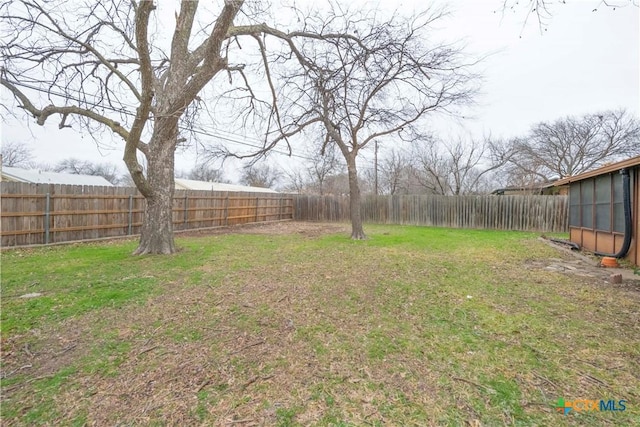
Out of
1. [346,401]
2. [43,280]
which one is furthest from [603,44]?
[43,280]

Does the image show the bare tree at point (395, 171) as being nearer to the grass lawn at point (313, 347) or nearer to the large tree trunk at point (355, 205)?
the large tree trunk at point (355, 205)

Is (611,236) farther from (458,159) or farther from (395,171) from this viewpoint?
(395,171)

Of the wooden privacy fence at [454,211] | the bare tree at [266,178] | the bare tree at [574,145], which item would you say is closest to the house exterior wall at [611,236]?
the wooden privacy fence at [454,211]

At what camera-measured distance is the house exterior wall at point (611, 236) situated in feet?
17.2

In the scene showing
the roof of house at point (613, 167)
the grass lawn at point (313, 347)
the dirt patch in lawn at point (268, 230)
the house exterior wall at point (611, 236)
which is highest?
the roof of house at point (613, 167)

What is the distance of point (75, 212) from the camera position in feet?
24.5

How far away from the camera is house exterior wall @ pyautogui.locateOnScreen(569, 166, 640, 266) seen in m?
5.24

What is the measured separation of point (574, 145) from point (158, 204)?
22.5 m

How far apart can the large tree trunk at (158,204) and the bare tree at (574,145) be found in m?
20.1

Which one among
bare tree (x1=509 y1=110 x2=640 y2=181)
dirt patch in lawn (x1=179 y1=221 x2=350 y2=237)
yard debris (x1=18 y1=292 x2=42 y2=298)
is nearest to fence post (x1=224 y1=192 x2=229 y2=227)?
dirt patch in lawn (x1=179 y1=221 x2=350 y2=237)

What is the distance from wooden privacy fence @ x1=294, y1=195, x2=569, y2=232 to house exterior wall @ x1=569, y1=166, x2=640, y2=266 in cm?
322

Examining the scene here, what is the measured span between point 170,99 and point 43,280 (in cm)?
380

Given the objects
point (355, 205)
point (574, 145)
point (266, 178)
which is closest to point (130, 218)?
point (355, 205)

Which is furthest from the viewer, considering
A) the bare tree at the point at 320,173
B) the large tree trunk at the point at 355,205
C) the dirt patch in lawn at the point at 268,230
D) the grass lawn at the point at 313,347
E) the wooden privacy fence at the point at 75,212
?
the bare tree at the point at 320,173
